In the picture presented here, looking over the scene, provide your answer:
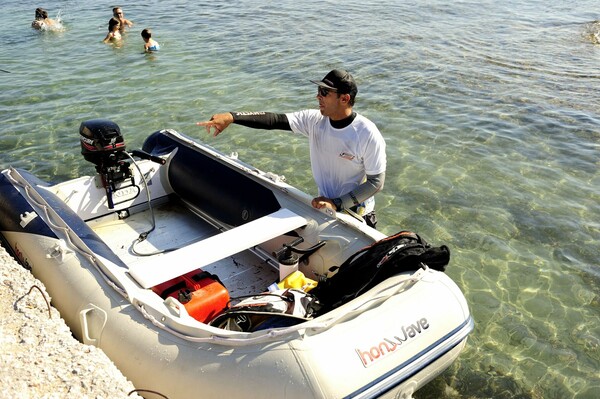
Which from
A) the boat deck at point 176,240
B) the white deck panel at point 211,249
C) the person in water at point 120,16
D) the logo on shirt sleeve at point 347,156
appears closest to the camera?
the white deck panel at point 211,249

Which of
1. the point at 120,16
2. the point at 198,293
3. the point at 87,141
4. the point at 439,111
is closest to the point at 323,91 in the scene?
the point at 198,293

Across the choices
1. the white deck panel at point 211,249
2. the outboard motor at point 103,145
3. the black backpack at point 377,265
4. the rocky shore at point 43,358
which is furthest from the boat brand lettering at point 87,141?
the black backpack at point 377,265

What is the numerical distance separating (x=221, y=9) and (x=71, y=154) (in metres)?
8.85

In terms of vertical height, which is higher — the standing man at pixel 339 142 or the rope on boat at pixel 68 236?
the standing man at pixel 339 142

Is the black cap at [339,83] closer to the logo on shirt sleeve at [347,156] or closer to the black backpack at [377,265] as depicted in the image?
the logo on shirt sleeve at [347,156]

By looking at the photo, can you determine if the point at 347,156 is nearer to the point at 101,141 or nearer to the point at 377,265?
the point at 377,265

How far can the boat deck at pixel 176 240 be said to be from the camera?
14.5ft

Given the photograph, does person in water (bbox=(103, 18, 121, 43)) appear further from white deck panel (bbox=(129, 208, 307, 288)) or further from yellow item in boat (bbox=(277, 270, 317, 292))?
yellow item in boat (bbox=(277, 270, 317, 292))

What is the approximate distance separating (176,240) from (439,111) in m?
4.71

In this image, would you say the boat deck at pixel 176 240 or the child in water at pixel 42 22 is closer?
the boat deck at pixel 176 240

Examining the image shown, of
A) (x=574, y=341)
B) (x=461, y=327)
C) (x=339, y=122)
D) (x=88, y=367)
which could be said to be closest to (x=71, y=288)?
(x=88, y=367)

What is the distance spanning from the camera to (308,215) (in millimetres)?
4125

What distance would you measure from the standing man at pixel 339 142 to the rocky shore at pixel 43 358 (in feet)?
5.19

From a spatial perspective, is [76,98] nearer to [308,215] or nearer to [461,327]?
[308,215]
